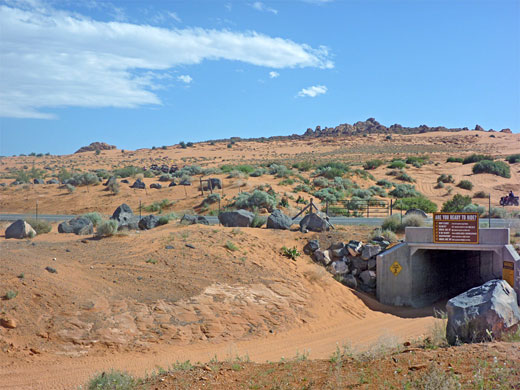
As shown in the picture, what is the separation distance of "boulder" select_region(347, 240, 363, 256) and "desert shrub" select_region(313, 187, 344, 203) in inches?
624

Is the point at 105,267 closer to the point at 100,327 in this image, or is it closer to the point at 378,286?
the point at 100,327

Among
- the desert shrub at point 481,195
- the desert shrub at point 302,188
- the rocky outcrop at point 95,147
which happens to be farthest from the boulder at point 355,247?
the rocky outcrop at point 95,147

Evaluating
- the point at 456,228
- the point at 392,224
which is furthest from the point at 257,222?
the point at 456,228

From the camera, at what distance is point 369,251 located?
921 inches

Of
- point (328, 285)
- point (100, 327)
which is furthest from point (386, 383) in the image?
point (328, 285)

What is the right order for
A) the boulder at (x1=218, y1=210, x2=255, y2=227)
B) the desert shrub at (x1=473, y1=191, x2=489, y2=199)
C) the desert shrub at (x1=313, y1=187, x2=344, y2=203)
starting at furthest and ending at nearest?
the desert shrub at (x1=473, y1=191, x2=489, y2=199), the desert shrub at (x1=313, y1=187, x2=344, y2=203), the boulder at (x1=218, y1=210, x2=255, y2=227)

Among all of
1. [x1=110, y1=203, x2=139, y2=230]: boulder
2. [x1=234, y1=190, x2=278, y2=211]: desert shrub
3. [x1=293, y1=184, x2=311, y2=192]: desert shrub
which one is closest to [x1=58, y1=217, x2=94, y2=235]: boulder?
[x1=110, y1=203, x2=139, y2=230]: boulder

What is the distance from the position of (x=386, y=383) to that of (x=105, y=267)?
1207 cm

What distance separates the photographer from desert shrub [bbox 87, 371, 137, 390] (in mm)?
8578

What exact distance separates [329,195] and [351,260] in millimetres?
18592

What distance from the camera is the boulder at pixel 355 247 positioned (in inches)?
928

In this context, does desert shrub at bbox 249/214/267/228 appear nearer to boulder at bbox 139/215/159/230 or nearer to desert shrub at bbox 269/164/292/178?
boulder at bbox 139/215/159/230

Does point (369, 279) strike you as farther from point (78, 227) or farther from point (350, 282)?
point (78, 227)

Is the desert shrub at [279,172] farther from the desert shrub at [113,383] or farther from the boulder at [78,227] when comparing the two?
the desert shrub at [113,383]
